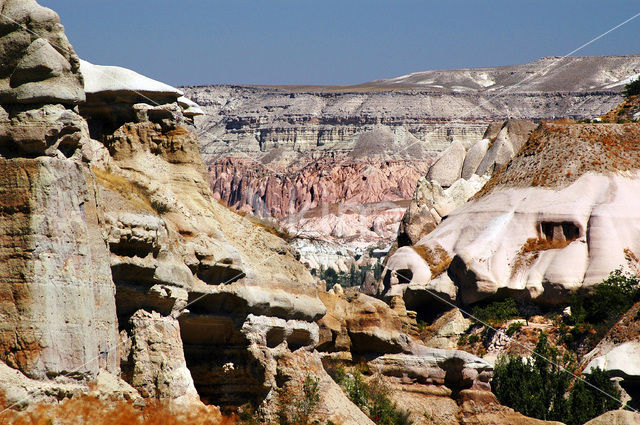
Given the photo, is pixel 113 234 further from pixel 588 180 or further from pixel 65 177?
pixel 588 180

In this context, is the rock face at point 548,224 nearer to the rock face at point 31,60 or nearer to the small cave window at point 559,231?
the small cave window at point 559,231

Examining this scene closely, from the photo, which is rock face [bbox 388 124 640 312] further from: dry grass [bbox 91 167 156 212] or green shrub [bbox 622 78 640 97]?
dry grass [bbox 91 167 156 212]

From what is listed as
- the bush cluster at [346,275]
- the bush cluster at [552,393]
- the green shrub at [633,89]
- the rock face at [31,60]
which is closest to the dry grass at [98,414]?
the rock face at [31,60]

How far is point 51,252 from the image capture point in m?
14.2

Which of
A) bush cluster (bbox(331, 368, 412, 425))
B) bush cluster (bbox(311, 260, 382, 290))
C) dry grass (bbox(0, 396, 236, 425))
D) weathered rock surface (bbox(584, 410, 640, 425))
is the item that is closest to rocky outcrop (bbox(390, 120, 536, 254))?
weathered rock surface (bbox(584, 410, 640, 425))

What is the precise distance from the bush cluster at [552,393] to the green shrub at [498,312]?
7066mm

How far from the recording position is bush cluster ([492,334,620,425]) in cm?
3030

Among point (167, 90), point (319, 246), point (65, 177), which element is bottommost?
point (319, 246)

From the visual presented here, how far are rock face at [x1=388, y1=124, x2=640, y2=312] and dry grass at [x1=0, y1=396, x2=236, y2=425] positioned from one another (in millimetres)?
24453

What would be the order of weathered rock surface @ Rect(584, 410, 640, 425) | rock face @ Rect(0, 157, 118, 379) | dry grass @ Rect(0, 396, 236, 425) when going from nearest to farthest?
dry grass @ Rect(0, 396, 236, 425) → rock face @ Rect(0, 157, 118, 379) → weathered rock surface @ Rect(584, 410, 640, 425)

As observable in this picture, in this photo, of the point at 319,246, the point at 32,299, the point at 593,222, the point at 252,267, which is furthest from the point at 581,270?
the point at 319,246

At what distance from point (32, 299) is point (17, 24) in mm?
3570

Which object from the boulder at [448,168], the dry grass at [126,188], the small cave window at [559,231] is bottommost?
the small cave window at [559,231]

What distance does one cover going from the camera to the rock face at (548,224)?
1577 inches
